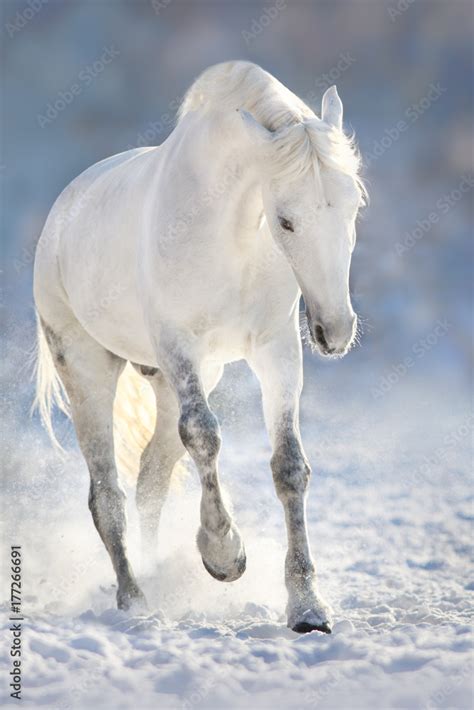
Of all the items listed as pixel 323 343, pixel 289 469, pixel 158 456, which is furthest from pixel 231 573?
pixel 158 456

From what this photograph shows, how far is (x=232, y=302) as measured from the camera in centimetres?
442

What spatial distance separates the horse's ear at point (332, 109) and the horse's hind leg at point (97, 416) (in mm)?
2092

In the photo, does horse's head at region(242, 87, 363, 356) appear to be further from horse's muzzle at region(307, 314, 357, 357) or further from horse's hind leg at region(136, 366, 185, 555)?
horse's hind leg at region(136, 366, 185, 555)

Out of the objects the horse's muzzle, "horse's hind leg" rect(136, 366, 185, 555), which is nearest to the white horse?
the horse's muzzle

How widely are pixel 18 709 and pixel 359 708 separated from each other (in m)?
1.08

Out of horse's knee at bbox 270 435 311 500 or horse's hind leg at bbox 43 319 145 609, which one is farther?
horse's hind leg at bbox 43 319 145 609

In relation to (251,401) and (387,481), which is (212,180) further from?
(387,481)

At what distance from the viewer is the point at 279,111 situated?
408cm

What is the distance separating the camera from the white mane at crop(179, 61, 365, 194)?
3846 millimetres

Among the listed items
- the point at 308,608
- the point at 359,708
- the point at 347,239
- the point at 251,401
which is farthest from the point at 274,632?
the point at 251,401

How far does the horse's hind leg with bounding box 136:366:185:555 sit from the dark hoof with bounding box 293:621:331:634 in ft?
5.82

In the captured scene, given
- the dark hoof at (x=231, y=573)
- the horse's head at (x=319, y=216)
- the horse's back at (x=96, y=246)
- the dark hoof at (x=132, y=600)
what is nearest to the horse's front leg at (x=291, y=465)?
the dark hoof at (x=231, y=573)

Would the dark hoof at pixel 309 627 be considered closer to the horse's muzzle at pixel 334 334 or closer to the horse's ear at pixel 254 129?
the horse's muzzle at pixel 334 334

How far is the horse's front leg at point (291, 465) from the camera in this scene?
4.14 meters
